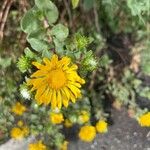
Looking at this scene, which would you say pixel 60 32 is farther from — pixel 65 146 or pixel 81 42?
pixel 65 146

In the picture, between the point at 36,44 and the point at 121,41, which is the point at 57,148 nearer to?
the point at 36,44

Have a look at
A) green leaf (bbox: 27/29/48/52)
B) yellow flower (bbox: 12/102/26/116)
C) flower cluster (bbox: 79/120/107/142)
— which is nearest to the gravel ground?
flower cluster (bbox: 79/120/107/142)

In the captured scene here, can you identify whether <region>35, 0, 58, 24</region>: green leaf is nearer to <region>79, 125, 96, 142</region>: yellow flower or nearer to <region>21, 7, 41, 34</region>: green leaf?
<region>21, 7, 41, 34</region>: green leaf

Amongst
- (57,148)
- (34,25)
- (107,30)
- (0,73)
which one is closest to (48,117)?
(57,148)

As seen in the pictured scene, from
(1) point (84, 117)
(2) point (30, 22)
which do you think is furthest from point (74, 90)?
(1) point (84, 117)

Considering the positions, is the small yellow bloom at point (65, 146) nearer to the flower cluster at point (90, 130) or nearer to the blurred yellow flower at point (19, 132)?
the flower cluster at point (90, 130)

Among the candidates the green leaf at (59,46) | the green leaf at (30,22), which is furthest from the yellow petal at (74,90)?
the green leaf at (30,22)
